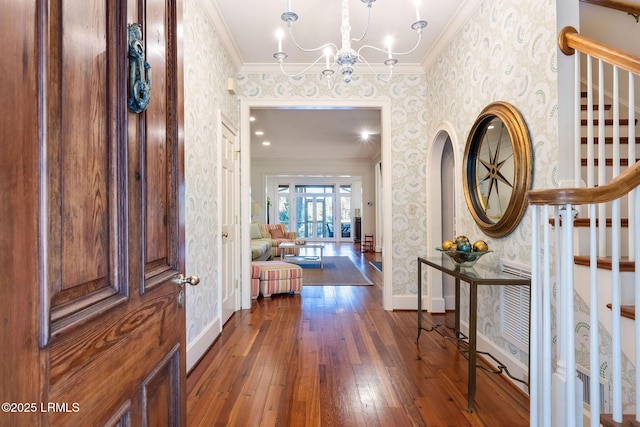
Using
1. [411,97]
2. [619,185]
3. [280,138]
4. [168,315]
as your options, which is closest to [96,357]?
[168,315]

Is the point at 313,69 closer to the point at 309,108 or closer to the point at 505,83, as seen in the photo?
the point at 309,108

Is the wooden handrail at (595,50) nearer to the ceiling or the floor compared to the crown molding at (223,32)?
nearer to the floor

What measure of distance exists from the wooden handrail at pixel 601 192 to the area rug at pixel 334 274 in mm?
4016

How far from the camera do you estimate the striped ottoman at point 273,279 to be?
416 cm

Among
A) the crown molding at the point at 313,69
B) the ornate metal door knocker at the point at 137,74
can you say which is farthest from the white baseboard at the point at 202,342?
the crown molding at the point at 313,69

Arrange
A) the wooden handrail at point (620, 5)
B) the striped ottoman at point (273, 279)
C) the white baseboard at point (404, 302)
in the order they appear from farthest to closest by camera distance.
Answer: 1. the striped ottoman at point (273, 279)
2. the white baseboard at point (404, 302)
3. the wooden handrail at point (620, 5)

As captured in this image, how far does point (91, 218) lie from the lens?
696mm

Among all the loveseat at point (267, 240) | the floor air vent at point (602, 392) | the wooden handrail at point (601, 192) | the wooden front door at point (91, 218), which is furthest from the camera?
the loveseat at point (267, 240)

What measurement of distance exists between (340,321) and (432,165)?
1934mm

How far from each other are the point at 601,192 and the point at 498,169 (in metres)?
1.32

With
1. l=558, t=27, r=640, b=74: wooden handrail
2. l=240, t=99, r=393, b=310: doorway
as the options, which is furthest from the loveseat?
l=558, t=27, r=640, b=74: wooden handrail

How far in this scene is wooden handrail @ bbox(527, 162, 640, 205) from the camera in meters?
1.06

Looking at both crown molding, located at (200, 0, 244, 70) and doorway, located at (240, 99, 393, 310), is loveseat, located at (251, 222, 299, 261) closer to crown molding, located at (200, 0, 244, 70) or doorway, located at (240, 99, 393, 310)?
doorway, located at (240, 99, 393, 310)

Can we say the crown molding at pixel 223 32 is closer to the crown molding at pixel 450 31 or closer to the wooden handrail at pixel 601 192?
the crown molding at pixel 450 31
